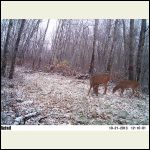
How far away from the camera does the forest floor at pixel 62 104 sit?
757 centimetres

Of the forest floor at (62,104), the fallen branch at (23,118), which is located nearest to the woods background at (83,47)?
the forest floor at (62,104)

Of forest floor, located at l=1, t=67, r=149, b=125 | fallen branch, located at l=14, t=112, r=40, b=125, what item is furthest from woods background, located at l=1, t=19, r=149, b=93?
fallen branch, located at l=14, t=112, r=40, b=125

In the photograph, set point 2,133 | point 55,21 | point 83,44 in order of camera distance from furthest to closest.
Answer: point 83,44 < point 55,21 < point 2,133

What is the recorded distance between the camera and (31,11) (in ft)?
24.9

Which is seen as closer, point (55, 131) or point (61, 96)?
point (55, 131)

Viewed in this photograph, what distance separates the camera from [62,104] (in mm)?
7980

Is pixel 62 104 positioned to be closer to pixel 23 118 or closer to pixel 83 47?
pixel 23 118

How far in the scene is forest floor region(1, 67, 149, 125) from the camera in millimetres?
7566

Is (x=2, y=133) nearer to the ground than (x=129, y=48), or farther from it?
nearer to the ground

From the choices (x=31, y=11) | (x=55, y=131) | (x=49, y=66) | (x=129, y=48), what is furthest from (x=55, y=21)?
(x=55, y=131)

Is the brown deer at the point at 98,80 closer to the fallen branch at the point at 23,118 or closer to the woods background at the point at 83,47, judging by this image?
the woods background at the point at 83,47

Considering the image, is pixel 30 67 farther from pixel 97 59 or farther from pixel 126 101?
pixel 126 101

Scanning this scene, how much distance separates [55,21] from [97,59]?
1.43 m

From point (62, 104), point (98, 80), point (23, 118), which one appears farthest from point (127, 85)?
point (23, 118)
